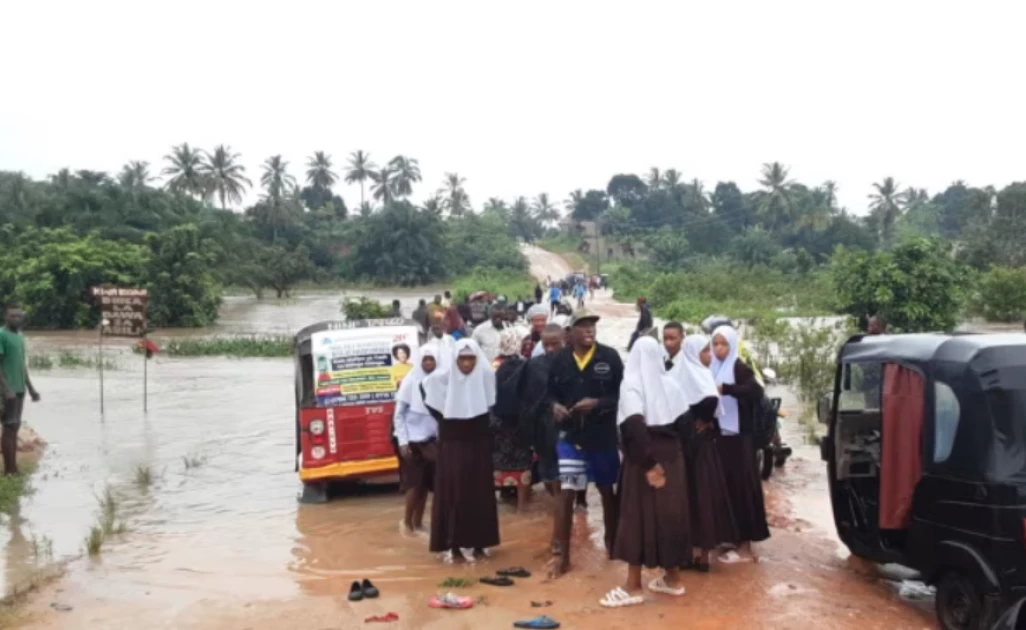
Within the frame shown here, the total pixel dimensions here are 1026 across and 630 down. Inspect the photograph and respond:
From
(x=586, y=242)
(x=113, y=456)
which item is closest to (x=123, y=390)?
(x=113, y=456)

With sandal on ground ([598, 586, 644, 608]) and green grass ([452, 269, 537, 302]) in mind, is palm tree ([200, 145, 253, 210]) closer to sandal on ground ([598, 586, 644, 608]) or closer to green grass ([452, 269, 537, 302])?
green grass ([452, 269, 537, 302])

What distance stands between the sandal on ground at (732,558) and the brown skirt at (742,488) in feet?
0.38

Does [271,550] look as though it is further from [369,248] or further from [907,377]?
[369,248]

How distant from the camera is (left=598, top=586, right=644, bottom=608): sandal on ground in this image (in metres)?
6.36

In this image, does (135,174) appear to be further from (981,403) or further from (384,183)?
(981,403)

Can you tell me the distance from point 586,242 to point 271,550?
3377 inches

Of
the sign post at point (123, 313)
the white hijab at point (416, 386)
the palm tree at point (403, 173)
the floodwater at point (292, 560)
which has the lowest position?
the floodwater at point (292, 560)

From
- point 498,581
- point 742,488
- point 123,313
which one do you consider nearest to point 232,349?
point 123,313

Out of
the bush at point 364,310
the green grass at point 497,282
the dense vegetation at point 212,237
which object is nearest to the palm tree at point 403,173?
the dense vegetation at point 212,237

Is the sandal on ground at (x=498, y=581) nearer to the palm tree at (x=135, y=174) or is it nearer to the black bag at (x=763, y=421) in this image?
the black bag at (x=763, y=421)

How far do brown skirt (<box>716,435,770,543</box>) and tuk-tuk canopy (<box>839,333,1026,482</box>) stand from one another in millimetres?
1701

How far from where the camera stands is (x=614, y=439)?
6980 mm

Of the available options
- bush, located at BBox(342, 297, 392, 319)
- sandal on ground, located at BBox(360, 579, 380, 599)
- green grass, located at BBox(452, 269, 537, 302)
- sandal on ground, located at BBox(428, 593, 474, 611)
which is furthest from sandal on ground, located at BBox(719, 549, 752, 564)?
green grass, located at BBox(452, 269, 537, 302)

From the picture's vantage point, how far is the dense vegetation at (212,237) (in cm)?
4244
